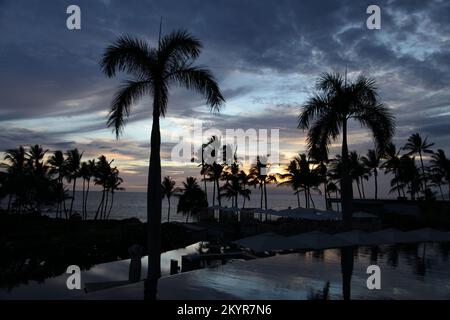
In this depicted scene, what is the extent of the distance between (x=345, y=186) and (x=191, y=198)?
133ft

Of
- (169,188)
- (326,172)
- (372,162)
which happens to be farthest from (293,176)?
(169,188)

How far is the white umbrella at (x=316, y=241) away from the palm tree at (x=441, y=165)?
3559 cm

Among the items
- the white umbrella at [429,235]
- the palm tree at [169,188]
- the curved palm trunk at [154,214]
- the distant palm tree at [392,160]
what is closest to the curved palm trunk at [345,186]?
the white umbrella at [429,235]

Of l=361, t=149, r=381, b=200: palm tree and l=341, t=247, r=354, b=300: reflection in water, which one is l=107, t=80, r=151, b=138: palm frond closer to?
l=341, t=247, r=354, b=300: reflection in water

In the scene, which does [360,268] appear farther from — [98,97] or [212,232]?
[212,232]

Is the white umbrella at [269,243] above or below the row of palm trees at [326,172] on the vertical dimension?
below

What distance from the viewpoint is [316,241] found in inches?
600

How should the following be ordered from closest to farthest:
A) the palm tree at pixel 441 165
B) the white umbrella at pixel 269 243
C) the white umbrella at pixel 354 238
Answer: the white umbrella at pixel 269 243, the white umbrella at pixel 354 238, the palm tree at pixel 441 165

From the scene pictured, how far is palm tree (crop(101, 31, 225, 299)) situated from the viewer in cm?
1230

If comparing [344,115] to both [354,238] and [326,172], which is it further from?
[326,172]

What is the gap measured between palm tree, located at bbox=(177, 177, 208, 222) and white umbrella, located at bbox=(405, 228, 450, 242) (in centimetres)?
3988

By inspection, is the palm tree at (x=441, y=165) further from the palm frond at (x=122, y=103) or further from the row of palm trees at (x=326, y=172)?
the palm frond at (x=122, y=103)

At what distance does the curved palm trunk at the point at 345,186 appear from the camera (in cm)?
1728
